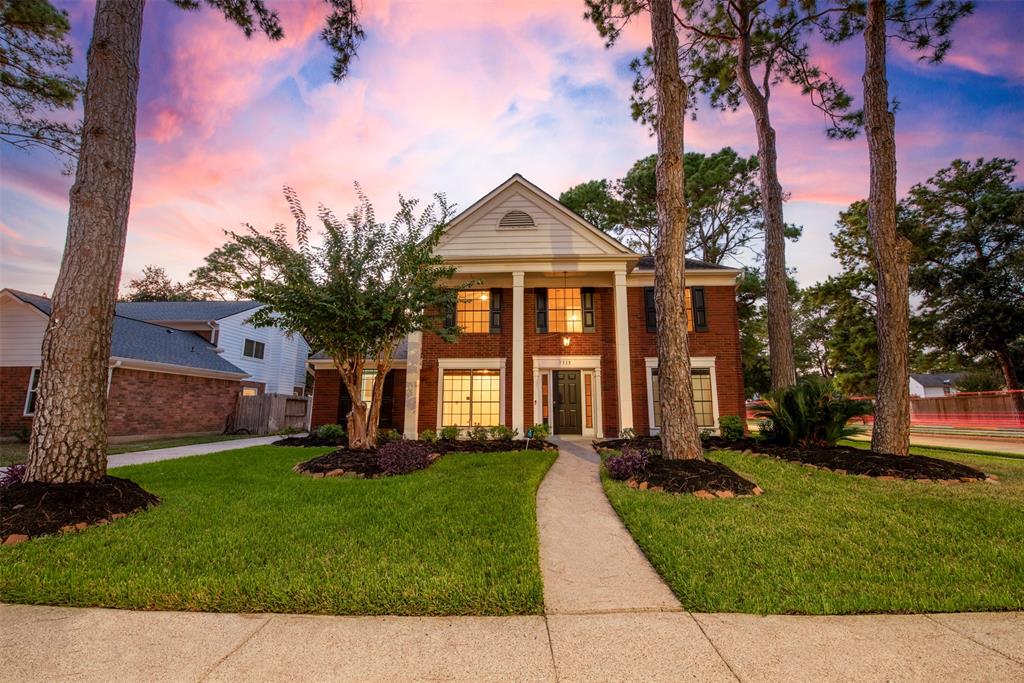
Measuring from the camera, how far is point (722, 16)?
1198 centimetres

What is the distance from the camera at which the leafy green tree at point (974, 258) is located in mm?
18094

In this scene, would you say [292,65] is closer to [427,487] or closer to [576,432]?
[427,487]

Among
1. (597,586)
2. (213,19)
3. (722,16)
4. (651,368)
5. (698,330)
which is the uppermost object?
(722,16)

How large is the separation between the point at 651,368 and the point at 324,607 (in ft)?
38.5

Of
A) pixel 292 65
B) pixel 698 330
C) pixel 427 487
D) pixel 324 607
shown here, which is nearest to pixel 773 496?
pixel 427 487

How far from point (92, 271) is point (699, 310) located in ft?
46.1

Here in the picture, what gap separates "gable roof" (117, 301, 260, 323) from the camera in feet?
61.8

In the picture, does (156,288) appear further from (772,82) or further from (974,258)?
(974,258)

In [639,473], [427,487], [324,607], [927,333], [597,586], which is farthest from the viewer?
[927,333]

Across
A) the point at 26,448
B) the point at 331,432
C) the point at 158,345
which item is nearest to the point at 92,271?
the point at 331,432

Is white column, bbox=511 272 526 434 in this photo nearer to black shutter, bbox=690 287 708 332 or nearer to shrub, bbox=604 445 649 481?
shrub, bbox=604 445 649 481

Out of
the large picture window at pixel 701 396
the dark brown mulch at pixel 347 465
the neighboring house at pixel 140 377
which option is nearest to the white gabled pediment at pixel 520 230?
the large picture window at pixel 701 396

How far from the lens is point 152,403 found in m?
13.9

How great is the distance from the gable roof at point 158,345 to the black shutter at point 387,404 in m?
7.55
